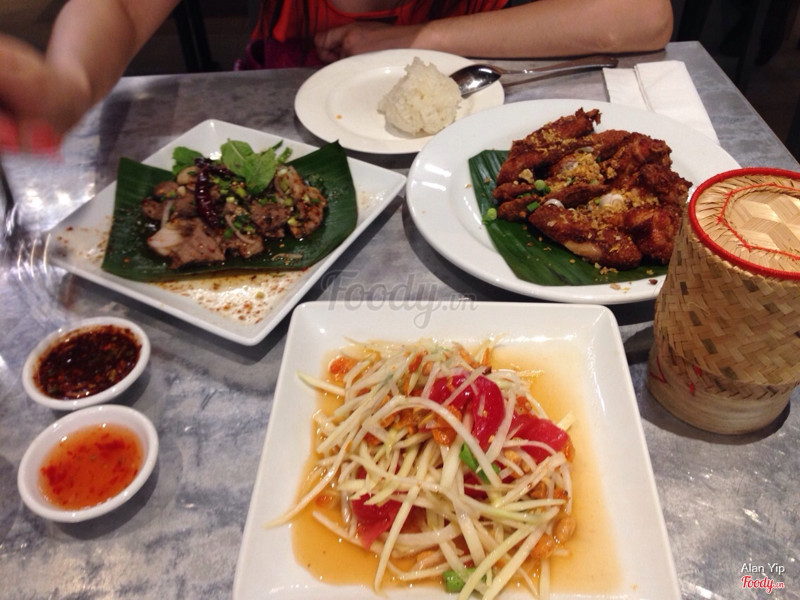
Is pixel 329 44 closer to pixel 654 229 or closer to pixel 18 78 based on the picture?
pixel 18 78

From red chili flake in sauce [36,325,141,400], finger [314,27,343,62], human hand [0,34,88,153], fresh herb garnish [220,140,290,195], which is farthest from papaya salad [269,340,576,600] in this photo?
finger [314,27,343,62]

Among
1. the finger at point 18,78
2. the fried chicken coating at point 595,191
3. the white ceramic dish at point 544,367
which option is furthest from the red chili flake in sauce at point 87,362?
the fried chicken coating at point 595,191

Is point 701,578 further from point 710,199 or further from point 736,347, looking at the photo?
point 710,199

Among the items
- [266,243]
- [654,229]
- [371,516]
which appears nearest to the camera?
[371,516]

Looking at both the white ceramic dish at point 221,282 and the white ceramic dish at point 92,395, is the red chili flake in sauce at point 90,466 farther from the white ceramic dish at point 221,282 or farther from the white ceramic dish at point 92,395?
the white ceramic dish at point 221,282

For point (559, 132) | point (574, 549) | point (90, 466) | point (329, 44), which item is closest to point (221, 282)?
point (90, 466)

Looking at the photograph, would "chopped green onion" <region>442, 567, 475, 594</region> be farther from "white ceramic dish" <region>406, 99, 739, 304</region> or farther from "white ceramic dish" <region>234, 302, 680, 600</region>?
"white ceramic dish" <region>406, 99, 739, 304</region>

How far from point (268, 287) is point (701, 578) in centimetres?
149

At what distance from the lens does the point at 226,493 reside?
1430mm

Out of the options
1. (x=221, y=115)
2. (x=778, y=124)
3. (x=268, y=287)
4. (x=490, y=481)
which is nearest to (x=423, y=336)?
(x=490, y=481)

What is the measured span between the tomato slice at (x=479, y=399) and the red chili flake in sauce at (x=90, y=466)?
78cm

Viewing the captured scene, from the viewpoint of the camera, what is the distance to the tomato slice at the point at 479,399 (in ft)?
4.29

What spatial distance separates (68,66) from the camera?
7.54ft

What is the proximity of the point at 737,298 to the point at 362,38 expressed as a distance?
2.78 meters
